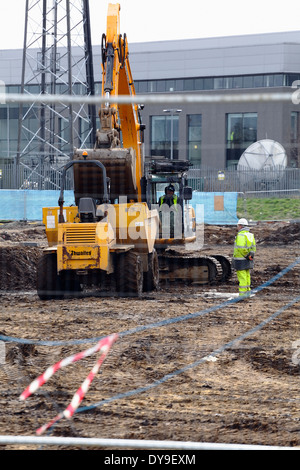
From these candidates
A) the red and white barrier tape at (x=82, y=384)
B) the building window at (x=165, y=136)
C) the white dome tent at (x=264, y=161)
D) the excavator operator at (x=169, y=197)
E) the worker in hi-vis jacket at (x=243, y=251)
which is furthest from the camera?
the excavator operator at (x=169, y=197)

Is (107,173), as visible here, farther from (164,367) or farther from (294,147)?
(164,367)

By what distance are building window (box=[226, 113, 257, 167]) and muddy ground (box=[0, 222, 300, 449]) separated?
236cm

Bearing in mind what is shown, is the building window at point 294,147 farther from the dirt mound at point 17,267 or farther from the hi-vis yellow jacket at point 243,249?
the dirt mound at point 17,267

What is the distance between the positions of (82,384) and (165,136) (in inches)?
328

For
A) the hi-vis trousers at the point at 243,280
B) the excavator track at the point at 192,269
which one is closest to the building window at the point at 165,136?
the excavator track at the point at 192,269

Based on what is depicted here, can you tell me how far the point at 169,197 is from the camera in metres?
13.9

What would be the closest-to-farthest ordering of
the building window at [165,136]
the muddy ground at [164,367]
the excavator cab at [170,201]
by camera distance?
the muddy ground at [164,367], the building window at [165,136], the excavator cab at [170,201]

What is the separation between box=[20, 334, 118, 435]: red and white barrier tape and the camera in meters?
5.71

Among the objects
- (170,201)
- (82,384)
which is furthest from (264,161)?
(170,201)

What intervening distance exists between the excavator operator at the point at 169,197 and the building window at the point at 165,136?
2.05ft

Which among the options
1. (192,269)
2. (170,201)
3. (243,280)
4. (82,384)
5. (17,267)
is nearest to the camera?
(82,384)

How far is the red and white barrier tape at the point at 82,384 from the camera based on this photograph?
18.7 ft

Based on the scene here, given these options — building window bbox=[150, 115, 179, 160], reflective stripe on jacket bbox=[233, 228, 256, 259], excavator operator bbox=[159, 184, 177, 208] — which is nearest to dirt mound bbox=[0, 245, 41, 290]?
excavator operator bbox=[159, 184, 177, 208]

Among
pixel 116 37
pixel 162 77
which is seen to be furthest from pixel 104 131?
pixel 162 77
